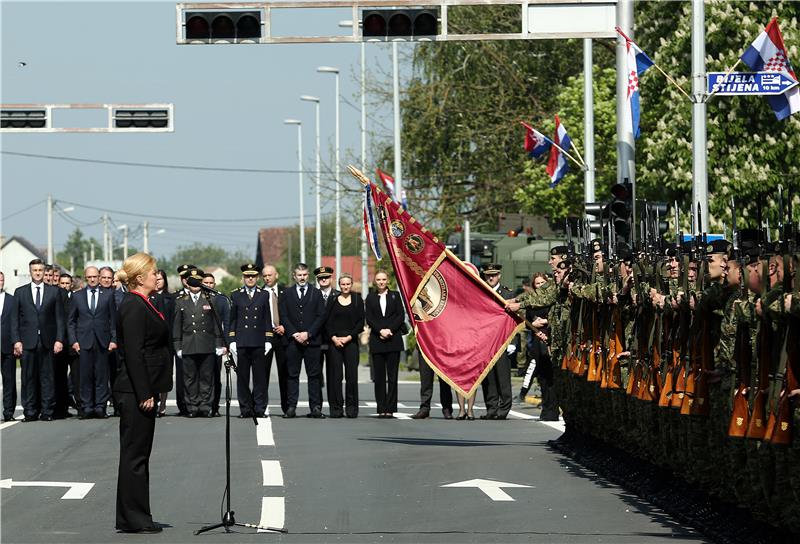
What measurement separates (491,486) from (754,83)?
8.40 m

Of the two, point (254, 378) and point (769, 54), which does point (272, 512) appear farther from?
point (769, 54)

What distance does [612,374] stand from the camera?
14.1 m

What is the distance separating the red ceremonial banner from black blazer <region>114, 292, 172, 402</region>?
5926 millimetres

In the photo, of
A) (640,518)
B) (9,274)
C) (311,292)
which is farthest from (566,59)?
(9,274)

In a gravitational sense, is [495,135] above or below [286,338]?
above

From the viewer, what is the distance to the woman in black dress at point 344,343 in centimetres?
2220

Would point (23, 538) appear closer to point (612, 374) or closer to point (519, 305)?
point (612, 374)

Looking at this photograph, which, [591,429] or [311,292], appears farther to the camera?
[311,292]

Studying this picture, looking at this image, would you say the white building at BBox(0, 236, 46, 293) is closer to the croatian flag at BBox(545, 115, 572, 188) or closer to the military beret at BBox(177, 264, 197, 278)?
the croatian flag at BBox(545, 115, 572, 188)

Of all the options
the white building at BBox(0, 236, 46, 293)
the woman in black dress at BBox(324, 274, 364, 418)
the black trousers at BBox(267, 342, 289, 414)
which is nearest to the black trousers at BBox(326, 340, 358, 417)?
the woman in black dress at BBox(324, 274, 364, 418)

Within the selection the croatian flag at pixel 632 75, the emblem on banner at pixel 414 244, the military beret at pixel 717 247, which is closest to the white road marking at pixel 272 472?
the emblem on banner at pixel 414 244

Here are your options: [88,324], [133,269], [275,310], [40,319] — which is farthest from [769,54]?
[133,269]

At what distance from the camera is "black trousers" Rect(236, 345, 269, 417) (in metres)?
21.9

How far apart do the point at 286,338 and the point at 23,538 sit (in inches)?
460
